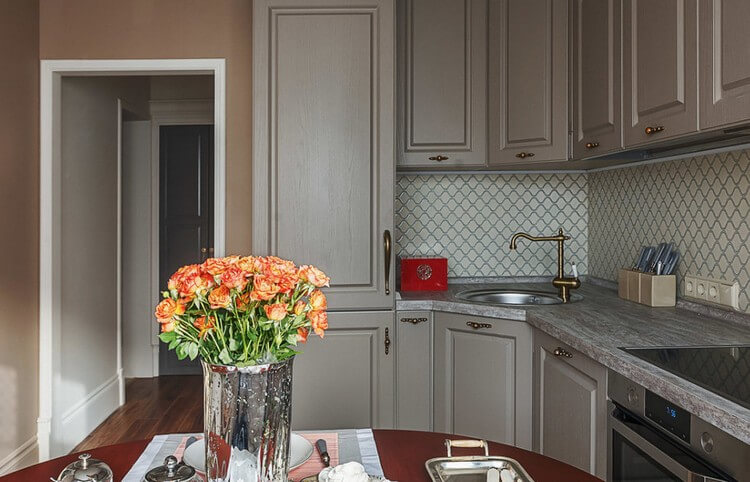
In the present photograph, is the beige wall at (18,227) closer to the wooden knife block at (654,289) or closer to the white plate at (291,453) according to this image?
the white plate at (291,453)

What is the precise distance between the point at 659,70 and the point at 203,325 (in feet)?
5.62

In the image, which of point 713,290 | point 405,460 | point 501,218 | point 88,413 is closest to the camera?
point 405,460

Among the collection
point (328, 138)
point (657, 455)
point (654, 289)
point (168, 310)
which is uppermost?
point (328, 138)

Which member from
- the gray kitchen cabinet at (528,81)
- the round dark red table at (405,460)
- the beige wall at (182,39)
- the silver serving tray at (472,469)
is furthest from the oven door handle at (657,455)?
the beige wall at (182,39)

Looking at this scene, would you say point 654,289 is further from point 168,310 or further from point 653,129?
point 168,310

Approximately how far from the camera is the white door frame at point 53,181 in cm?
315

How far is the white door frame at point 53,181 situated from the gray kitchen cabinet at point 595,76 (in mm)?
1775

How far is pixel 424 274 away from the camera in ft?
10.1

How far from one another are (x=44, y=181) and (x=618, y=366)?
2971 mm

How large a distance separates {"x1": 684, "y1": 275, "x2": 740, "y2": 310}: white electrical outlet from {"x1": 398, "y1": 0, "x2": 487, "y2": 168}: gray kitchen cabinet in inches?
45.1

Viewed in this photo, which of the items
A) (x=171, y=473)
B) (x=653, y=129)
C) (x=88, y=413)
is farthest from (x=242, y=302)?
(x=88, y=413)

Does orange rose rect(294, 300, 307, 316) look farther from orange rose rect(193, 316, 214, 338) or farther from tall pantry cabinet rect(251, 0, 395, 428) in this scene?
tall pantry cabinet rect(251, 0, 395, 428)

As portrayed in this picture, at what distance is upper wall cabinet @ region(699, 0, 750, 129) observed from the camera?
155 centimetres

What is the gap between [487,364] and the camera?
2.61m
